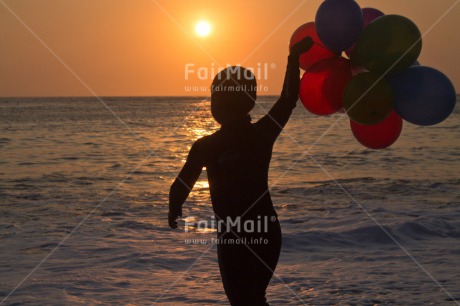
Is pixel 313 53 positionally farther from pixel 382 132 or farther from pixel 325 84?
pixel 382 132

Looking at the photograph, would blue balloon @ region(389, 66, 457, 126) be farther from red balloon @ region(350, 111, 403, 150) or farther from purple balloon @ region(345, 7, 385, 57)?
purple balloon @ region(345, 7, 385, 57)

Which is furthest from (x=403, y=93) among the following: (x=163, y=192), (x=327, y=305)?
(x=163, y=192)

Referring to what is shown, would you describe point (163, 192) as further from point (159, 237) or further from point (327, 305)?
point (327, 305)

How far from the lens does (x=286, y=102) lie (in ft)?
11.6

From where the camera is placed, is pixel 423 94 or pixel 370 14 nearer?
pixel 423 94

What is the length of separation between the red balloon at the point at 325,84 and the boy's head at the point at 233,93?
0.83 metres

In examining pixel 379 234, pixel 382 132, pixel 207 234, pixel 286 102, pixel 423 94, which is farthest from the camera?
pixel 207 234

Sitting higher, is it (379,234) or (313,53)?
(313,53)

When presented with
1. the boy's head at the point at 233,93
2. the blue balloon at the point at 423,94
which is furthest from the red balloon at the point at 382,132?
the boy's head at the point at 233,93

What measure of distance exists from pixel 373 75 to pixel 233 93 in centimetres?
103

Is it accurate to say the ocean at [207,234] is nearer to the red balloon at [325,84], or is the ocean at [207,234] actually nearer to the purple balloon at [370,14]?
the red balloon at [325,84]

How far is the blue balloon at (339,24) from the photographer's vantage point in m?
4.18

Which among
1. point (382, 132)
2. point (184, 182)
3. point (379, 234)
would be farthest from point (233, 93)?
point (379, 234)

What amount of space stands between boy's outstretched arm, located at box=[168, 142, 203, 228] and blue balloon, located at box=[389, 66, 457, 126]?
51.6 inches
